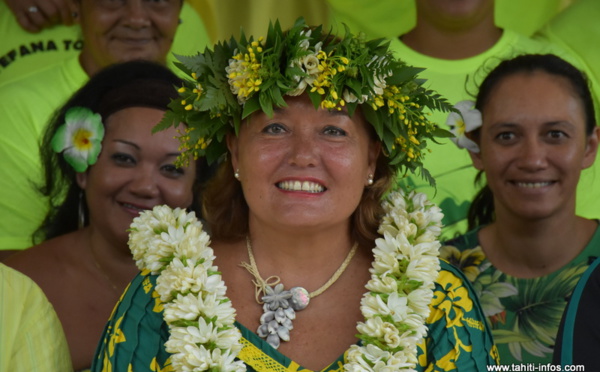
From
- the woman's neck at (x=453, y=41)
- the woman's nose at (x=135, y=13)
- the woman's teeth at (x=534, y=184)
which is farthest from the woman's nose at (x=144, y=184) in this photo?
the woman's neck at (x=453, y=41)

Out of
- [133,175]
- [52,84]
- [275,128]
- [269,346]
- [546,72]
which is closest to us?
[269,346]

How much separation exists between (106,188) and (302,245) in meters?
1.23

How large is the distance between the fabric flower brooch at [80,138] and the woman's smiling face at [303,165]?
122cm

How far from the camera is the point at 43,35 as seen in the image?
498 centimetres

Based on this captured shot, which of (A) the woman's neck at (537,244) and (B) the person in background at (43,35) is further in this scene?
(B) the person in background at (43,35)

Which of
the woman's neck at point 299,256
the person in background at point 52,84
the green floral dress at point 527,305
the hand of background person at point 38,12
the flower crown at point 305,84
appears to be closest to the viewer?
the flower crown at point 305,84

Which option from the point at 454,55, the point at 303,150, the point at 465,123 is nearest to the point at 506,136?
the point at 465,123

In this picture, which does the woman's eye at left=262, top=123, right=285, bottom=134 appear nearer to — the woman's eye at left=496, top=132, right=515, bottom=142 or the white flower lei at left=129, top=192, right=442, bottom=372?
the white flower lei at left=129, top=192, right=442, bottom=372

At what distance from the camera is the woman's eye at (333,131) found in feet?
9.78

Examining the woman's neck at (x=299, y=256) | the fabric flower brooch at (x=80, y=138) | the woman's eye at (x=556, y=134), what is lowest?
the woman's neck at (x=299, y=256)

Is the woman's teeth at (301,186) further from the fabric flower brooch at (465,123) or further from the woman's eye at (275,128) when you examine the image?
the fabric flower brooch at (465,123)

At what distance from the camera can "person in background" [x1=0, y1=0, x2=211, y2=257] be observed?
15.0ft

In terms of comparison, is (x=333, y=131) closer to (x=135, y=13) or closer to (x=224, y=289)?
(x=224, y=289)

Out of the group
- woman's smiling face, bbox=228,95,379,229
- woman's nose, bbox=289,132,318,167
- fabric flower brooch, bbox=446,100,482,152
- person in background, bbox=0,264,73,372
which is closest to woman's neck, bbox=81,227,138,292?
person in background, bbox=0,264,73,372
